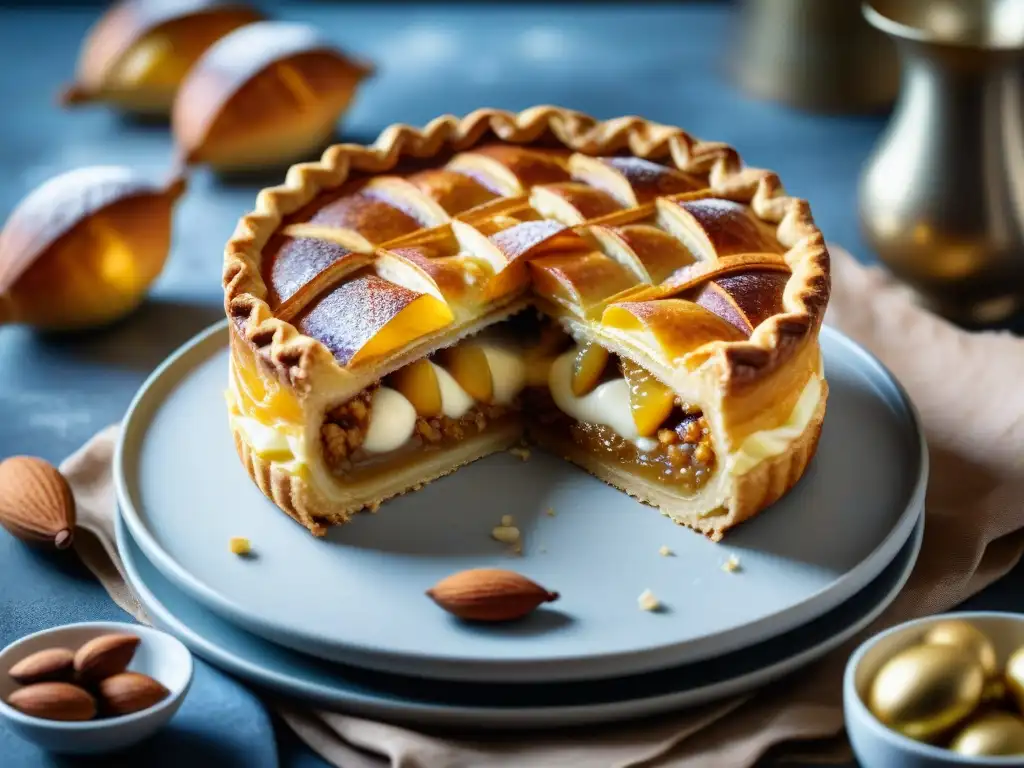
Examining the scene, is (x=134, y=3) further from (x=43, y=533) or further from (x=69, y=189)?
(x=43, y=533)

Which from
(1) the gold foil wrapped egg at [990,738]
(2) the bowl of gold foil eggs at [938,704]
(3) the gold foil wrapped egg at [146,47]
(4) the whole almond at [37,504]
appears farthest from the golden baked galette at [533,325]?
(3) the gold foil wrapped egg at [146,47]

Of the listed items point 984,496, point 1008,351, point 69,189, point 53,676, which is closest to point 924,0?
point 1008,351

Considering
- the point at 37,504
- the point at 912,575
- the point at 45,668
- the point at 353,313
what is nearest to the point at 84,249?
the point at 37,504

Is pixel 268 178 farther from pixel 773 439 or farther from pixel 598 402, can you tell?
pixel 773 439

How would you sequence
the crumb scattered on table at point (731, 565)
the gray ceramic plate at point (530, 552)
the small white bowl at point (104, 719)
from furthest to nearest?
the crumb scattered on table at point (731, 565), the gray ceramic plate at point (530, 552), the small white bowl at point (104, 719)

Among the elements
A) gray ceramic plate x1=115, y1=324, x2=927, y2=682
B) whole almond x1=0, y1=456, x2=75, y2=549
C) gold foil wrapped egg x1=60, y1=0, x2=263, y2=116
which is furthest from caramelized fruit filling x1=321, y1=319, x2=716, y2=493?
gold foil wrapped egg x1=60, y1=0, x2=263, y2=116

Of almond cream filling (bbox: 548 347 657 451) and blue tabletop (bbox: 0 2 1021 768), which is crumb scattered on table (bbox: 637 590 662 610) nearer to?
almond cream filling (bbox: 548 347 657 451)

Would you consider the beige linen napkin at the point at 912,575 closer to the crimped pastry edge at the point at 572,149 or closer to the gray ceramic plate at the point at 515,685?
the gray ceramic plate at the point at 515,685
